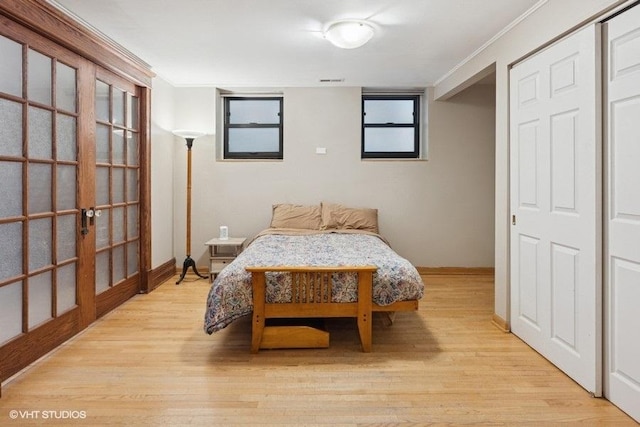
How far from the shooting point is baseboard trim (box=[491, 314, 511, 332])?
122 inches

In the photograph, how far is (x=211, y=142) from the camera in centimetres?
510

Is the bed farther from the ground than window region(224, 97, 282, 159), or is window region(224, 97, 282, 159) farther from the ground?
window region(224, 97, 282, 159)

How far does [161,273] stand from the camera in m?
4.61

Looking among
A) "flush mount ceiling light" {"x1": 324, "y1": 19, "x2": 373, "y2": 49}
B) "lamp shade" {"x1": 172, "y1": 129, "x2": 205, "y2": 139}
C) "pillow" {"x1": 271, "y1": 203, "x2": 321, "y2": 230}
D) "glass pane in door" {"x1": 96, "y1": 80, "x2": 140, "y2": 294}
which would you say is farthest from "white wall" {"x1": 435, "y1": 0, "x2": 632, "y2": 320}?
"glass pane in door" {"x1": 96, "y1": 80, "x2": 140, "y2": 294}

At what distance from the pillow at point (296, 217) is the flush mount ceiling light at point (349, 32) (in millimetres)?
2161

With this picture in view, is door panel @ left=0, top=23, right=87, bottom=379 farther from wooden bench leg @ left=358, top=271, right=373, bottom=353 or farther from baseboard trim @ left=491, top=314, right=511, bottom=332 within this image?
baseboard trim @ left=491, top=314, right=511, bottom=332

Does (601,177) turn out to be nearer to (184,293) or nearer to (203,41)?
(203,41)

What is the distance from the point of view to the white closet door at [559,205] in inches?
84.3

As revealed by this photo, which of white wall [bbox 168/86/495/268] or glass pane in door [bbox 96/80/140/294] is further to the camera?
white wall [bbox 168/86/495/268]

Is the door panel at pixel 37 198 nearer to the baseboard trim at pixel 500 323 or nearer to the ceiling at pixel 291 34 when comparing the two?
the ceiling at pixel 291 34

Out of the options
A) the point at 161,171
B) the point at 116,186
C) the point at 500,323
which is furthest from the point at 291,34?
the point at 500,323

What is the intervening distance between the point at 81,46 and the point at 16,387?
231 cm

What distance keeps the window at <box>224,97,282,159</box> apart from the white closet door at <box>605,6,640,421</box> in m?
3.79

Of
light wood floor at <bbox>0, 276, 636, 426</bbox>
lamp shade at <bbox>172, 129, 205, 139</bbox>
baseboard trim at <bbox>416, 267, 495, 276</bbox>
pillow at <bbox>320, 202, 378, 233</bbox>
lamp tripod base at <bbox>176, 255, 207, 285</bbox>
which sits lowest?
light wood floor at <bbox>0, 276, 636, 426</bbox>
